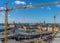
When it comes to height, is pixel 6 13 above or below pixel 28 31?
above

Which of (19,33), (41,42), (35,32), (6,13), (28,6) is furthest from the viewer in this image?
(35,32)

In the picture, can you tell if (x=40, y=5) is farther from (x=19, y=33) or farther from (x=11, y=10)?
(x=19, y=33)

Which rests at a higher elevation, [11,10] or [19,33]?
[11,10]

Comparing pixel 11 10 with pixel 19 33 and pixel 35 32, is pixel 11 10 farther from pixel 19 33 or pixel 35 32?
pixel 35 32

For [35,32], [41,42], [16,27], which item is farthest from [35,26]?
[41,42]

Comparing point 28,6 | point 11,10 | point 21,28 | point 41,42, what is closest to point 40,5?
point 28,6

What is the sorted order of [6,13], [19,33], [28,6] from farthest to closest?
1. [19,33]
2. [28,6]
3. [6,13]

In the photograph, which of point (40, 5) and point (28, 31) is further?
point (28, 31)

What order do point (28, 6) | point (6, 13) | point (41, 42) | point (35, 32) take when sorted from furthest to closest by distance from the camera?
point (35, 32)
point (41, 42)
point (28, 6)
point (6, 13)

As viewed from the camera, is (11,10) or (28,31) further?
(28,31)
